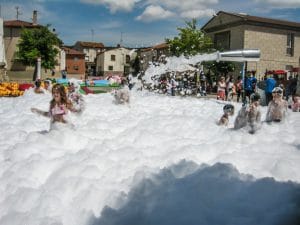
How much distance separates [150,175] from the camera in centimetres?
549

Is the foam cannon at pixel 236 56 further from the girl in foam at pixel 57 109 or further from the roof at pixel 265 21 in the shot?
the roof at pixel 265 21

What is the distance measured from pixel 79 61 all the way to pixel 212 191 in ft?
208

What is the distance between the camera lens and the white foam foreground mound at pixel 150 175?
176 inches

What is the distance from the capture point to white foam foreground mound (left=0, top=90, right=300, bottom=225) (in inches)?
176

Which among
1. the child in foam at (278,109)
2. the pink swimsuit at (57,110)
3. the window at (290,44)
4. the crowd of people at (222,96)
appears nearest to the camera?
the pink swimsuit at (57,110)

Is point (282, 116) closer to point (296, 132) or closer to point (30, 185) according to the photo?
point (296, 132)

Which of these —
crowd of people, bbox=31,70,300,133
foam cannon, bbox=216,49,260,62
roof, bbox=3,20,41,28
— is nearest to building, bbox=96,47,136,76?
roof, bbox=3,20,41,28

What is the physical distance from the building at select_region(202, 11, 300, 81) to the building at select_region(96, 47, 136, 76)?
44.0 meters

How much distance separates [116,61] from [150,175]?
241ft

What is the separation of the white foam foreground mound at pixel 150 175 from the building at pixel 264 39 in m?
24.7

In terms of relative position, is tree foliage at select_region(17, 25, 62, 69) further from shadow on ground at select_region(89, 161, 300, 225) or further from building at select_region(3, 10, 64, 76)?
shadow on ground at select_region(89, 161, 300, 225)

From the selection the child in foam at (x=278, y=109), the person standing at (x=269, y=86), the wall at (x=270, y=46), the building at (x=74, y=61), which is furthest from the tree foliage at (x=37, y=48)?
the child in foam at (x=278, y=109)

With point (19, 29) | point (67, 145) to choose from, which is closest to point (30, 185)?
point (67, 145)

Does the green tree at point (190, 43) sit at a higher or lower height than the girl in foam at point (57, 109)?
higher
